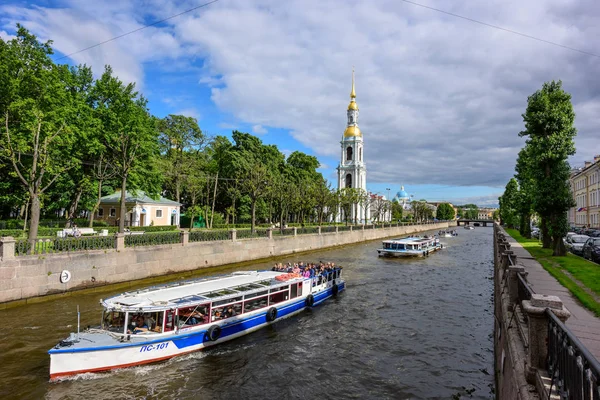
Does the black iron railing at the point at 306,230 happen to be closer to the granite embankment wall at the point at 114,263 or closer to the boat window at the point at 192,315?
the granite embankment wall at the point at 114,263

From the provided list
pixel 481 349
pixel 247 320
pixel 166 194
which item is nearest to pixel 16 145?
pixel 247 320

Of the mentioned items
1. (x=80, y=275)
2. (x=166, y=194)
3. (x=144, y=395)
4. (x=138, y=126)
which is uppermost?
(x=138, y=126)

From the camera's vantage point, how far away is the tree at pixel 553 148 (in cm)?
2897

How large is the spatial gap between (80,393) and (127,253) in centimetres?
1650

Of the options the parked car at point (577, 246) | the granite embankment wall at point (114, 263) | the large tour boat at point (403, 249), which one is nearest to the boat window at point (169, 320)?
the granite embankment wall at point (114, 263)

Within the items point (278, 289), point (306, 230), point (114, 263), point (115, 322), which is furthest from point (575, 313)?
point (306, 230)

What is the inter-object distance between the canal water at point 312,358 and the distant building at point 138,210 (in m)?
35.5

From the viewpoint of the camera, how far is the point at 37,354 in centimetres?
1548

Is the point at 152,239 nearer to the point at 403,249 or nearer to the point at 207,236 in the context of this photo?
the point at 207,236

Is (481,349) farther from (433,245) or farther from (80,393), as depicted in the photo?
(433,245)

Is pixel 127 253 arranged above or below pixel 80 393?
above

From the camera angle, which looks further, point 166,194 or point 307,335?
point 166,194

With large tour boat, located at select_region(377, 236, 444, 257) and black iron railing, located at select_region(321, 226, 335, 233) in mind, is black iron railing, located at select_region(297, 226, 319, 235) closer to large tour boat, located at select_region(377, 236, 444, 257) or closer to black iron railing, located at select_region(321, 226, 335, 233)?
black iron railing, located at select_region(321, 226, 335, 233)

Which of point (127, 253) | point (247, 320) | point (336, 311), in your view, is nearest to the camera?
point (247, 320)
